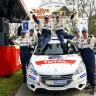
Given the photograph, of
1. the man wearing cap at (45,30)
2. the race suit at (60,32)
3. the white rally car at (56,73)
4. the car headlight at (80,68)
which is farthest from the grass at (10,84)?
the race suit at (60,32)

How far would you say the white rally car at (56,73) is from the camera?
8.44 metres

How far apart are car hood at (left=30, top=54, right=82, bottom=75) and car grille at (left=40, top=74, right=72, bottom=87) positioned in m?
0.10

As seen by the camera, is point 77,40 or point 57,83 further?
point 77,40

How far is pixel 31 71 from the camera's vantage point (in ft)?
29.2

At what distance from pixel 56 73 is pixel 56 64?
19.6 inches

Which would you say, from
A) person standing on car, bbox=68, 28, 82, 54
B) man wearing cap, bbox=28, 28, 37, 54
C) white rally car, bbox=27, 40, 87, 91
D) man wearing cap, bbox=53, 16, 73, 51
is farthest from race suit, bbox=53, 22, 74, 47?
white rally car, bbox=27, 40, 87, 91

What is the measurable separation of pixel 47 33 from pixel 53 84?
318 cm

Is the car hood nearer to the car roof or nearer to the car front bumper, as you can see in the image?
the car front bumper

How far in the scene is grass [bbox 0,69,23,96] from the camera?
9456 mm

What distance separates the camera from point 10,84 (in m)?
10.7

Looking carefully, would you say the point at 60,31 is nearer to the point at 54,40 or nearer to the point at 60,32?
the point at 60,32

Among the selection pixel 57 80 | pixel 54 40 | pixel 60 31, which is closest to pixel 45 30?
pixel 60 31

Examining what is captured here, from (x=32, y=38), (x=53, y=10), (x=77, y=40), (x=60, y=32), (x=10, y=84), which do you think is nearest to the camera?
(x=77, y=40)

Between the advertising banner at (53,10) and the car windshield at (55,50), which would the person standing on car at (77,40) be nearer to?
the car windshield at (55,50)
